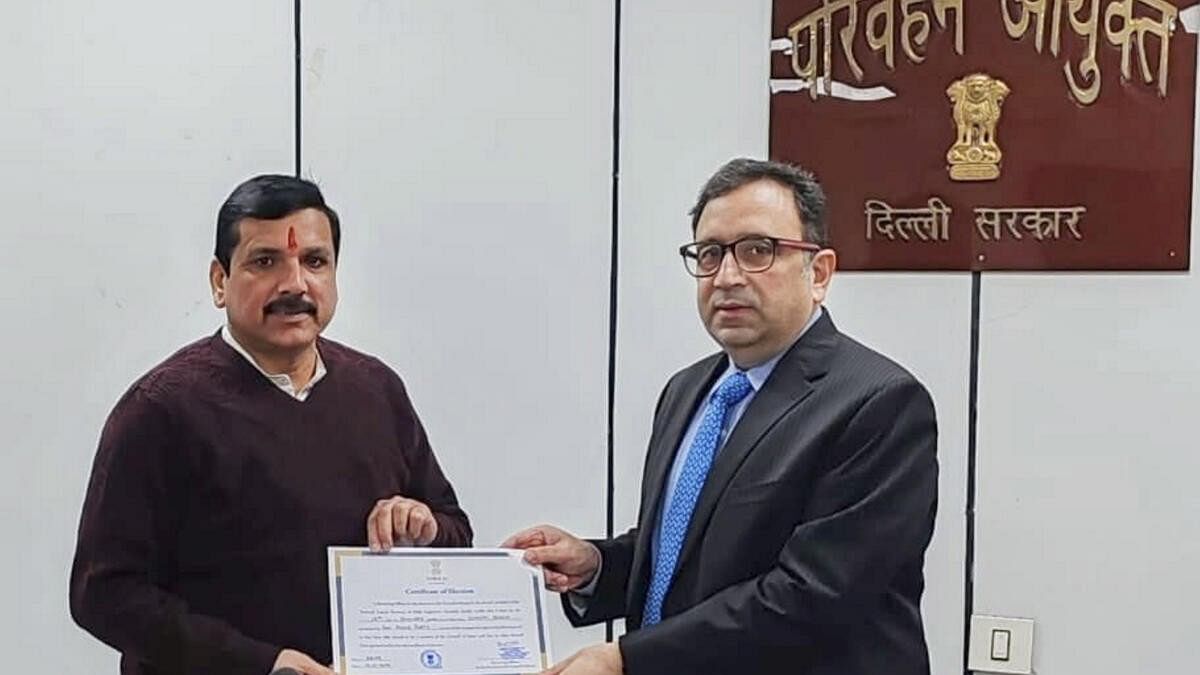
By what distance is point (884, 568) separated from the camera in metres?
1.63

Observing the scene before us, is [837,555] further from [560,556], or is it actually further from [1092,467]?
[1092,467]

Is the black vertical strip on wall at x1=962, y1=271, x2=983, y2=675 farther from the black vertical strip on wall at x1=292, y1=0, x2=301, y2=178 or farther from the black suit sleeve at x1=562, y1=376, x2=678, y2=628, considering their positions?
the black vertical strip on wall at x1=292, y1=0, x2=301, y2=178

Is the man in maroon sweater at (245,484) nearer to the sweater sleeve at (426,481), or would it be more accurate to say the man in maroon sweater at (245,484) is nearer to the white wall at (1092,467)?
the sweater sleeve at (426,481)

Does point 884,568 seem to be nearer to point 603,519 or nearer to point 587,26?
point 603,519

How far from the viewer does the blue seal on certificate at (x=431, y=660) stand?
1.75 meters

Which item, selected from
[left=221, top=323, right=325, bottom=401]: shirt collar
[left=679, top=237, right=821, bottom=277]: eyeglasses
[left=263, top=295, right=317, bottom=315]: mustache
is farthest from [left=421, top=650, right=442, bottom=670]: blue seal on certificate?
[left=679, top=237, right=821, bottom=277]: eyeglasses

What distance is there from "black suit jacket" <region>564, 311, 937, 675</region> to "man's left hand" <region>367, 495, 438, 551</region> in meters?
0.35

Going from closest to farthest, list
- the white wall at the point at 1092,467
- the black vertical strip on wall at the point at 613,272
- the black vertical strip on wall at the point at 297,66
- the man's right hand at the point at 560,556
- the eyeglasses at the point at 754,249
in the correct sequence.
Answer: the eyeglasses at the point at 754,249, the man's right hand at the point at 560,556, the white wall at the point at 1092,467, the black vertical strip on wall at the point at 613,272, the black vertical strip on wall at the point at 297,66

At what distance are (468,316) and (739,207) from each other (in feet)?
3.73

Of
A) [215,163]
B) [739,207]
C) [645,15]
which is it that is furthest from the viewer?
[215,163]

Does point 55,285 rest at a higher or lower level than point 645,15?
lower

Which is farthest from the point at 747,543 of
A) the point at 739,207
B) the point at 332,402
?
the point at 332,402

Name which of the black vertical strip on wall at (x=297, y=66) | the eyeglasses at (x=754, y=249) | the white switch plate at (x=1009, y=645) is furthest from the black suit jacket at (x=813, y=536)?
the black vertical strip on wall at (x=297, y=66)

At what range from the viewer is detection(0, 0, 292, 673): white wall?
9.29 ft
